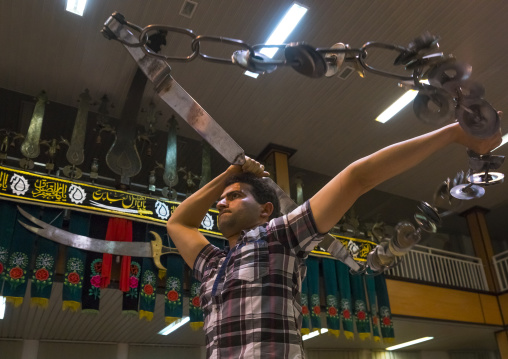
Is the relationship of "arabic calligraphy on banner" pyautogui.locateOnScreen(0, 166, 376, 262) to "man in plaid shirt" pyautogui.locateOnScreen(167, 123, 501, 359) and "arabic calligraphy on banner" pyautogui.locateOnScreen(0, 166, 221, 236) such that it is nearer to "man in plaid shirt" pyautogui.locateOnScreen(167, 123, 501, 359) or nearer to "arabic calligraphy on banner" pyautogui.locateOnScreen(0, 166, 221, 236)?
"arabic calligraphy on banner" pyautogui.locateOnScreen(0, 166, 221, 236)

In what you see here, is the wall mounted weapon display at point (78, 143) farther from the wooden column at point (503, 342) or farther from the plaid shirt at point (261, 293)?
the wooden column at point (503, 342)

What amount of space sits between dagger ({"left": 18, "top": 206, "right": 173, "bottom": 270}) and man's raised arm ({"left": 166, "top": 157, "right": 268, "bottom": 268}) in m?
4.08

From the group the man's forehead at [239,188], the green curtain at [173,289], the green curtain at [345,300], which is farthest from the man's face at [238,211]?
the green curtain at [345,300]

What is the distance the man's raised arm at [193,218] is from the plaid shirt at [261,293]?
21 centimetres

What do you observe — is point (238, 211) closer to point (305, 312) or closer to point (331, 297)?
point (305, 312)

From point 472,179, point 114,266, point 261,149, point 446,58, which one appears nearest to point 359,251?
point 261,149

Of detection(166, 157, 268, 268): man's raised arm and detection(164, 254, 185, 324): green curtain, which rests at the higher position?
detection(164, 254, 185, 324): green curtain

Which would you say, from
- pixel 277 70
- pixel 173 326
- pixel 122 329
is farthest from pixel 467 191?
pixel 122 329

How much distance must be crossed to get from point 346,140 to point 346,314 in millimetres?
2867

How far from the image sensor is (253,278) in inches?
50.8

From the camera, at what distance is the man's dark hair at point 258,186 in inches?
63.0

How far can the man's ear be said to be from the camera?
1594mm

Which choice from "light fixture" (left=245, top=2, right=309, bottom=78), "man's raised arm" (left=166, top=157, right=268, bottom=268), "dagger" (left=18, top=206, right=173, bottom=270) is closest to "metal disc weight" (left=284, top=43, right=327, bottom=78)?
"man's raised arm" (left=166, top=157, right=268, bottom=268)

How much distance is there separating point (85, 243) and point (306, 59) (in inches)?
192
